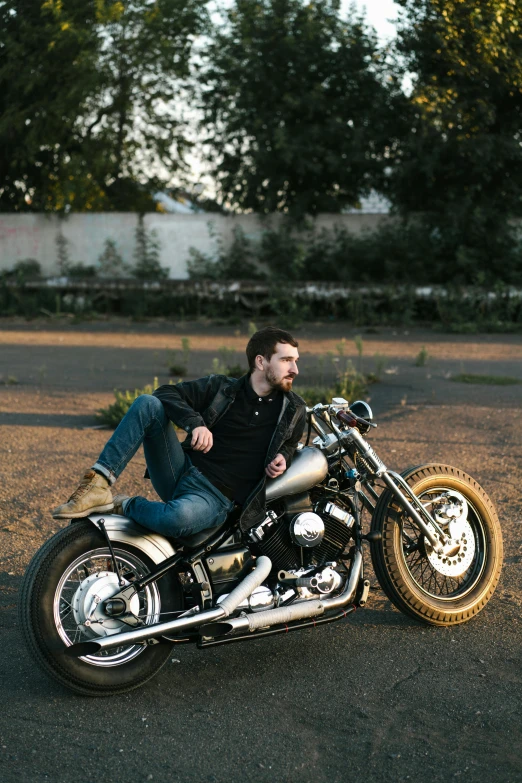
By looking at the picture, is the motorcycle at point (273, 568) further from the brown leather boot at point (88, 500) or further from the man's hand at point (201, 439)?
the man's hand at point (201, 439)

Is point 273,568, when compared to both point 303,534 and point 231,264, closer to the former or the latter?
point 303,534

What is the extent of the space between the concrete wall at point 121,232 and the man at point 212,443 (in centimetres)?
1852

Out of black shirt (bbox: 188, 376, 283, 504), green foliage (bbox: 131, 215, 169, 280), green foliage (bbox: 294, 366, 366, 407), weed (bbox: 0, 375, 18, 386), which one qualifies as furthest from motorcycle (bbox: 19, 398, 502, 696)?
green foliage (bbox: 131, 215, 169, 280)

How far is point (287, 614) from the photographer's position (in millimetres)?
4281

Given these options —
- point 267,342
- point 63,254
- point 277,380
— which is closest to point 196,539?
point 277,380

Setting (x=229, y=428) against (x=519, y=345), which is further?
(x=519, y=345)

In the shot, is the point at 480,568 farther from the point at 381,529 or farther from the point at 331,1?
the point at 331,1

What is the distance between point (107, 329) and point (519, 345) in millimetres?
7771

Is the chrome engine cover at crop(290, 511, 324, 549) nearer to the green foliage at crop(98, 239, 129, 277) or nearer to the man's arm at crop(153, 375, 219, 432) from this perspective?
the man's arm at crop(153, 375, 219, 432)

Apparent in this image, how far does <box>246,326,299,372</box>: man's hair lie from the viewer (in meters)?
4.55

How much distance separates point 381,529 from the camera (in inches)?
183

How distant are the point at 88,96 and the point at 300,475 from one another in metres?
21.2

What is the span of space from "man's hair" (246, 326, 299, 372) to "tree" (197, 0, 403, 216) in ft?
58.3

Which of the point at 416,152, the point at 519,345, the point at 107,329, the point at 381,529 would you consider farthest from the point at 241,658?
the point at 416,152
